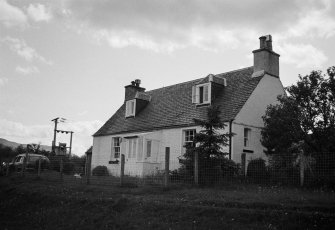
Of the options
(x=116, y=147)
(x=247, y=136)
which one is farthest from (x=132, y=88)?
(x=247, y=136)

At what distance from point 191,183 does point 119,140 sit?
49.7ft

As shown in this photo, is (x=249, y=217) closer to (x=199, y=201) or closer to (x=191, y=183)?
(x=199, y=201)

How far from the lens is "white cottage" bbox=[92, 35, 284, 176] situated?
24203mm

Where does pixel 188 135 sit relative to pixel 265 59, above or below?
below

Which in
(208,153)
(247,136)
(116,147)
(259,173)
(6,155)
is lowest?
(259,173)

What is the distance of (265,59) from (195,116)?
583cm

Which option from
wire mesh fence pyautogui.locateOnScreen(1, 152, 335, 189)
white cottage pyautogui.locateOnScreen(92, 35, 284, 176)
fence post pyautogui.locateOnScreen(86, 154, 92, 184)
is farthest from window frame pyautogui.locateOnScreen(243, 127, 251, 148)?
fence post pyautogui.locateOnScreen(86, 154, 92, 184)

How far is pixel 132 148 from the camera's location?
28906 millimetres

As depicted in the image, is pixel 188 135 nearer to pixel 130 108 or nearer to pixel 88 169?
pixel 88 169

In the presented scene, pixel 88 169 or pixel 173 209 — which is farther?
pixel 88 169

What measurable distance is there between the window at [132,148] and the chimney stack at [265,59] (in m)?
9.82

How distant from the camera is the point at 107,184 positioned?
2003 centimetres

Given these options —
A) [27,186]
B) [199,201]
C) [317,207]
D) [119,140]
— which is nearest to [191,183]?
[199,201]

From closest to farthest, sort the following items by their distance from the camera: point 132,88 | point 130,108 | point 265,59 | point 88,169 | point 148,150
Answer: point 88,169
point 265,59
point 148,150
point 130,108
point 132,88
